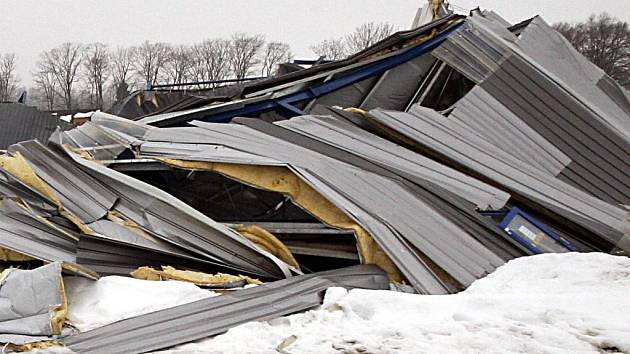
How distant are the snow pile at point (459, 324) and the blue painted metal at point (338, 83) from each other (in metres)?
3.14

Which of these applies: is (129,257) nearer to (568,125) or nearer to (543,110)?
(543,110)

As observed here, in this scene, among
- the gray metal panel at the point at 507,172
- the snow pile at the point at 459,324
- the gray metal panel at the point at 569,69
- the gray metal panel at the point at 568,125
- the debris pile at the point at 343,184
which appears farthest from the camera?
the gray metal panel at the point at 569,69

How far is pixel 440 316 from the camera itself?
10.9 ft

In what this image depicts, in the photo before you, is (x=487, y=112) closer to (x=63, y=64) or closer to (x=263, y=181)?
(x=263, y=181)

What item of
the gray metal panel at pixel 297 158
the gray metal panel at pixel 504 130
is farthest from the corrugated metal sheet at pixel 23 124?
the gray metal panel at pixel 504 130

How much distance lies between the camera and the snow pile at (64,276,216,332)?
3.65m

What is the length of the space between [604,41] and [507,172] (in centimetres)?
4494

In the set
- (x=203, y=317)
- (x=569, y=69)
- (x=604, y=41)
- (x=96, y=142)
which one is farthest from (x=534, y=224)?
(x=604, y=41)

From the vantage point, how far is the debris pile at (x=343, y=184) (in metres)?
4.68

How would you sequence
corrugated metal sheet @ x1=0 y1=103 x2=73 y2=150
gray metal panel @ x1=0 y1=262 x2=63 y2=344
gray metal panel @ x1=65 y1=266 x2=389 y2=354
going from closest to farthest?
gray metal panel @ x1=65 y1=266 x2=389 y2=354
gray metal panel @ x1=0 y1=262 x2=63 y2=344
corrugated metal sheet @ x1=0 y1=103 x2=73 y2=150

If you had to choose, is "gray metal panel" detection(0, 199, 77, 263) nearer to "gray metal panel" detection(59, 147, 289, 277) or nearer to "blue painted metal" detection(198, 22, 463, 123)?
"gray metal panel" detection(59, 147, 289, 277)

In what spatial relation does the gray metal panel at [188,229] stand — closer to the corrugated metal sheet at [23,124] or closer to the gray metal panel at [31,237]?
the gray metal panel at [31,237]

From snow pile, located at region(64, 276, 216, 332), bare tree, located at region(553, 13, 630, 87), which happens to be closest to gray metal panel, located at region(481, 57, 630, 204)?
snow pile, located at region(64, 276, 216, 332)

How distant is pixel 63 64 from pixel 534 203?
56.0 meters
